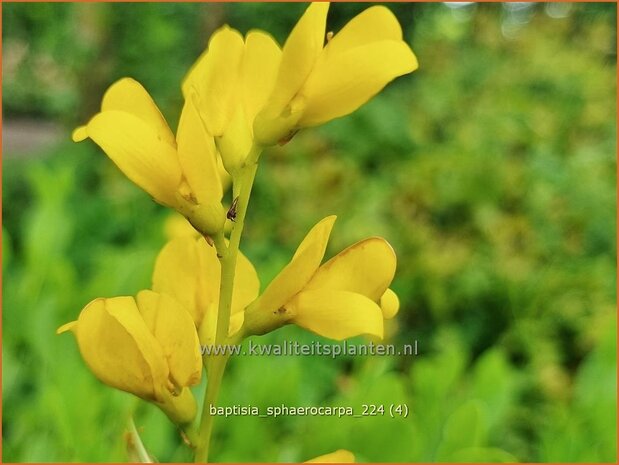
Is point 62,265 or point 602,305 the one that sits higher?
point 62,265

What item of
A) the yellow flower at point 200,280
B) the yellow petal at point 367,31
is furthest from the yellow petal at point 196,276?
the yellow petal at point 367,31

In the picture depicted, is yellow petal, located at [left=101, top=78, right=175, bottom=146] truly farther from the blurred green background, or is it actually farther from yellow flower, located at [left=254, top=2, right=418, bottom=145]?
the blurred green background

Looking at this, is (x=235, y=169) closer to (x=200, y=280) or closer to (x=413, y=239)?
(x=200, y=280)

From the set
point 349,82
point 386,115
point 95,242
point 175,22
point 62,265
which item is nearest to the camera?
point 349,82

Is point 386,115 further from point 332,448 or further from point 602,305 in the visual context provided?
point 332,448

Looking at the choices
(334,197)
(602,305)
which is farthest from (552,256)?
(334,197)

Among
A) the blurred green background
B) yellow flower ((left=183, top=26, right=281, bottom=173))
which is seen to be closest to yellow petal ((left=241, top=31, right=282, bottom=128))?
yellow flower ((left=183, top=26, right=281, bottom=173))

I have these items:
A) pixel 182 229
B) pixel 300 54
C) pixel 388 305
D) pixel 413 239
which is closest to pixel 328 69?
pixel 300 54
